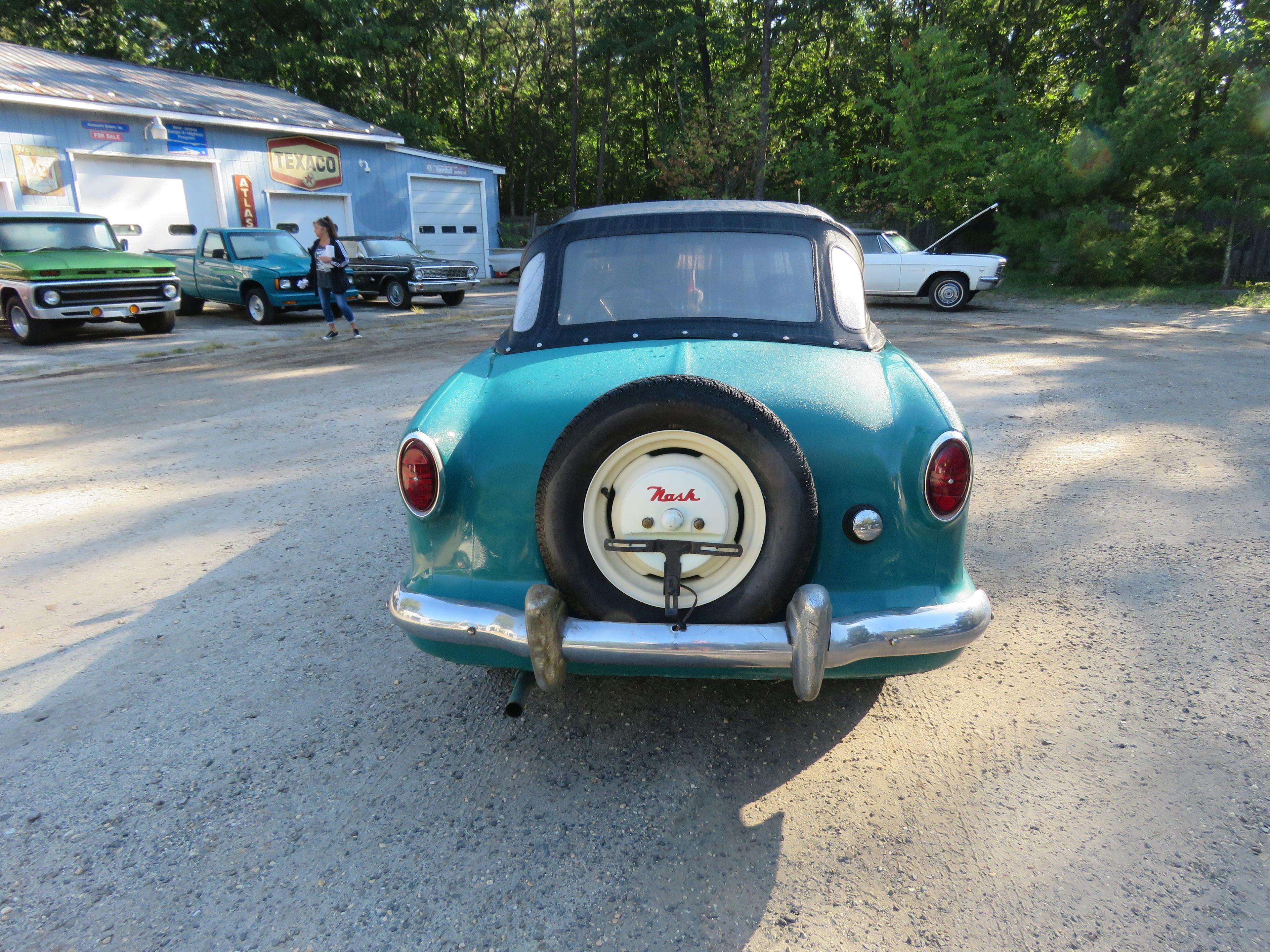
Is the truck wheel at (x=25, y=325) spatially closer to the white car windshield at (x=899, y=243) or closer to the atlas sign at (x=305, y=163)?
the atlas sign at (x=305, y=163)

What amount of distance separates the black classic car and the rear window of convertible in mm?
14084

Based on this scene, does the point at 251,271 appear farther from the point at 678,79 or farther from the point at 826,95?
the point at 826,95

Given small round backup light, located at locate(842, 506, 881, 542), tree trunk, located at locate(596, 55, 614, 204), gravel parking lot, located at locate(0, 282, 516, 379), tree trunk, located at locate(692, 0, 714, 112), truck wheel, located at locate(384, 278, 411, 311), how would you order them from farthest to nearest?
tree trunk, located at locate(596, 55, 614, 204)
tree trunk, located at locate(692, 0, 714, 112)
truck wheel, located at locate(384, 278, 411, 311)
gravel parking lot, located at locate(0, 282, 516, 379)
small round backup light, located at locate(842, 506, 881, 542)

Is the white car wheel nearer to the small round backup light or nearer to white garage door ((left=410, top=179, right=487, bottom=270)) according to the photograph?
white garage door ((left=410, top=179, right=487, bottom=270))

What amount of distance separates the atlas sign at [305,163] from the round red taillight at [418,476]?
20.4 m

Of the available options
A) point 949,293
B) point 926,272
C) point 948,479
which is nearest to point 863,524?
point 948,479

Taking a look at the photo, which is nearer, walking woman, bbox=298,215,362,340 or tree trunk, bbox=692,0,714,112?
walking woman, bbox=298,215,362,340

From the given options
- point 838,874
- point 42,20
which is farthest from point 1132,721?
point 42,20

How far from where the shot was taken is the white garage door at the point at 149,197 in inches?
663

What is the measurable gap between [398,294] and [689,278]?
14.8 meters

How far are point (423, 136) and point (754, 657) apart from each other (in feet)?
105

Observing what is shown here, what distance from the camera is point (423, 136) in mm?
30188

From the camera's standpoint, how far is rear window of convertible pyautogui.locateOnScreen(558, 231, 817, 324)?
327 centimetres

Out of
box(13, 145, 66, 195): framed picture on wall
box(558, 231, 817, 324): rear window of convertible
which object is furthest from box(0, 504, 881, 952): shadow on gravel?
box(13, 145, 66, 195): framed picture on wall
